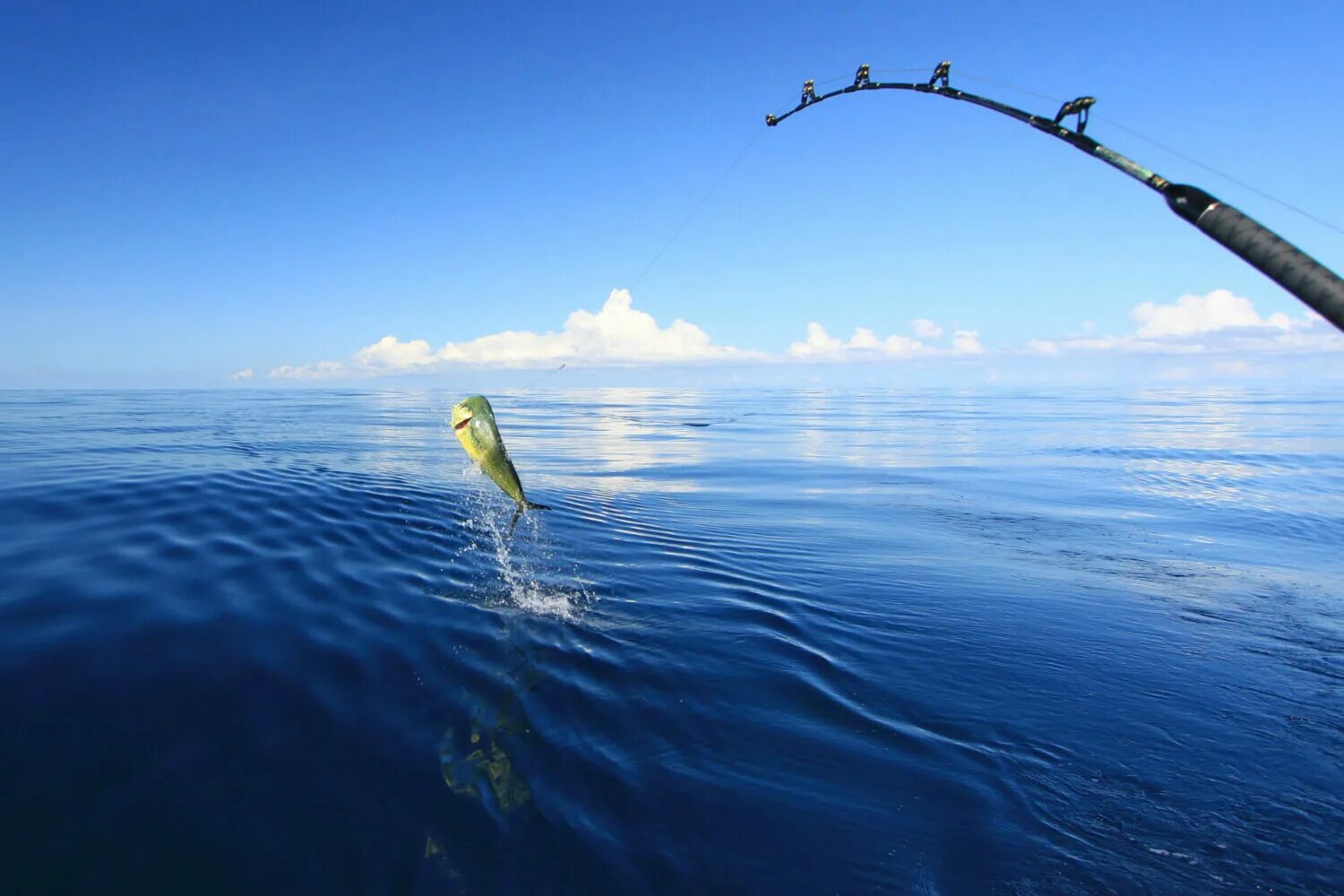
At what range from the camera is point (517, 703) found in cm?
488

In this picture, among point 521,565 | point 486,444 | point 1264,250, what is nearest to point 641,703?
point 486,444

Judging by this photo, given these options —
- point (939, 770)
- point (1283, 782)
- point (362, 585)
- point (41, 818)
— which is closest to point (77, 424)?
point (362, 585)

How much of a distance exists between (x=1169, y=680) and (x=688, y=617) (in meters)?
4.80

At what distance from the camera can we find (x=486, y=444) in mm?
7031

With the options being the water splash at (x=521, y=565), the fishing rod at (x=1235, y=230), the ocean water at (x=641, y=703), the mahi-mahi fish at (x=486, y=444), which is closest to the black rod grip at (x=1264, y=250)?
the fishing rod at (x=1235, y=230)

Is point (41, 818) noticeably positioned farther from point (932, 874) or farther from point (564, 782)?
point (932, 874)

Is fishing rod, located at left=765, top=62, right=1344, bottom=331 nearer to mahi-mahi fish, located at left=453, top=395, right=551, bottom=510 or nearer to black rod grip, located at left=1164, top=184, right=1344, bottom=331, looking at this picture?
black rod grip, located at left=1164, top=184, right=1344, bottom=331

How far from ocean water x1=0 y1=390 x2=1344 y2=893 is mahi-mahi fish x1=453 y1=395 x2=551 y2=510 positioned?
1370 millimetres

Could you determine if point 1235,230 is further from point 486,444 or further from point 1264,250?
point 486,444

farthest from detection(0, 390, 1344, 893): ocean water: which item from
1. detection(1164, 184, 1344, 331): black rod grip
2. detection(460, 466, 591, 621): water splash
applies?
detection(1164, 184, 1344, 331): black rod grip

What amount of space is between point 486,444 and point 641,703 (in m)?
3.48

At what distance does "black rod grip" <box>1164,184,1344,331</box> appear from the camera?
109 inches

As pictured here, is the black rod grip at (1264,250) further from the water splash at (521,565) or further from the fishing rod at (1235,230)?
the water splash at (521,565)

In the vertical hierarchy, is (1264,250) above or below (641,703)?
above
